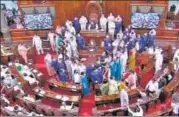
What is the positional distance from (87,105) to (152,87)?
6.06 ft

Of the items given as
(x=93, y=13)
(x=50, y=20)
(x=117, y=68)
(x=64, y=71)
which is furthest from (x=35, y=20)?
(x=117, y=68)

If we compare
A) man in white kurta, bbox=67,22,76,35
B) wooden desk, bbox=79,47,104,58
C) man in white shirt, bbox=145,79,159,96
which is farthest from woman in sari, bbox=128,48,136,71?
man in white kurta, bbox=67,22,76,35

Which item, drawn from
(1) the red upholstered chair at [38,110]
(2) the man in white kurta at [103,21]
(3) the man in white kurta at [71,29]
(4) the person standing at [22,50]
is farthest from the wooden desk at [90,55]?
(1) the red upholstered chair at [38,110]

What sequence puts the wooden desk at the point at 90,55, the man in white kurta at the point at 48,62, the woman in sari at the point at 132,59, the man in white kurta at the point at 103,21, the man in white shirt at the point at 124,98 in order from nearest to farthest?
the man in white shirt at the point at 124,98
the woman in sari at the point at 132,59
the man in white kurta at the point at 48,62
the wooden desk at the point at 90,55
the man in white kurta at the point at 103,21

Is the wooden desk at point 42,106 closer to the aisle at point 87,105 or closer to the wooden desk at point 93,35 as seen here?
the aisle at point 87,105

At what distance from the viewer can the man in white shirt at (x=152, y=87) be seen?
9820mm

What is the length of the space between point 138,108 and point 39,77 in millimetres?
3038

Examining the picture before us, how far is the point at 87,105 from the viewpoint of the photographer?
10.3 metres

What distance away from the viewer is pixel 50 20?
12.5m

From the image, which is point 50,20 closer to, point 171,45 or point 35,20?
point 35,20

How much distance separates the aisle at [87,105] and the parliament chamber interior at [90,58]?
0.03 m

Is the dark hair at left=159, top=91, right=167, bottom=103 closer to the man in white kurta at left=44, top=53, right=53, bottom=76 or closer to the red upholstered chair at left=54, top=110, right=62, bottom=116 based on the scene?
the red upholstered chair at left=54, top=110, right=62, bottom=116

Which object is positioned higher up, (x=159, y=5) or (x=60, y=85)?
(x=159, y=5)

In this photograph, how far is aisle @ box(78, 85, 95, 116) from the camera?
10055 mm
